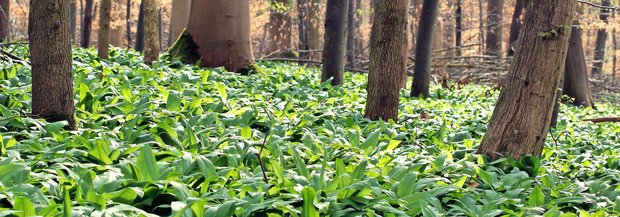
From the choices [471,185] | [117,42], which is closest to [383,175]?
[471,185]

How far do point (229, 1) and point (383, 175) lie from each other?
243 inches

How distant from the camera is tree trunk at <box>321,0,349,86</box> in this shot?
9906mm

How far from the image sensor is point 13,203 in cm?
300

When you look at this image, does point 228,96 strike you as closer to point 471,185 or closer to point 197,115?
point 197,115

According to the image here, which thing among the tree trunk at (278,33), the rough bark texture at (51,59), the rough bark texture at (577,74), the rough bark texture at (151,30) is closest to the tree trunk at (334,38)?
Result: the rough bark texture at (151,30)

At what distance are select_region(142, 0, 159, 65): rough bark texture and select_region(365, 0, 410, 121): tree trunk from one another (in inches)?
116

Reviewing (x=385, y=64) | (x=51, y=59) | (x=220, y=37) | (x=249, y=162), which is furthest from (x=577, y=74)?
(x=51, y=59)

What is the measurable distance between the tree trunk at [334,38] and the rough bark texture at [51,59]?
5.36 meters

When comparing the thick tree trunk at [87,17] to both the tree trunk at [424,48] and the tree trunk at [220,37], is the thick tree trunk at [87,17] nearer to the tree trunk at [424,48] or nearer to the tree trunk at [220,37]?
the tree trunk at [220,37]

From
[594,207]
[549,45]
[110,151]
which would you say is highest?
[549,45]

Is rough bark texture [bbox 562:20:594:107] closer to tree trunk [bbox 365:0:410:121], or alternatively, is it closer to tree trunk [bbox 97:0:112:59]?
tree trunk [bbox 365:0:410:121]

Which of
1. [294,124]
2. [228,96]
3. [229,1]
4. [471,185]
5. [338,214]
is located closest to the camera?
[338,214]

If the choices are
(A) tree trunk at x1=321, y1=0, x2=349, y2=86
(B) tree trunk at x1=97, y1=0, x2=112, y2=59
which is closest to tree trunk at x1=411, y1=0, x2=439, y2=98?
(A) tree trunk at x1=321, y1=0, x2=349, y2=86

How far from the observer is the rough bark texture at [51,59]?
4.84 m
